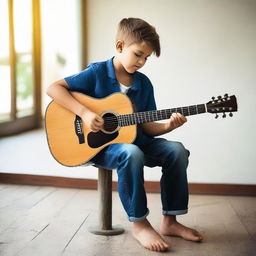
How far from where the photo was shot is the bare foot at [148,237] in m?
1.74

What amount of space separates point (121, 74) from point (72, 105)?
0.90 ft

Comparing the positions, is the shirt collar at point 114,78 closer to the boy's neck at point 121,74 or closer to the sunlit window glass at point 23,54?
the boy's neck at point 121,74

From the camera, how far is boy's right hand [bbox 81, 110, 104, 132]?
71.7 inches

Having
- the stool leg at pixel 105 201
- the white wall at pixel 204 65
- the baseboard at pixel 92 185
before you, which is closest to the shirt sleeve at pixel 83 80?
the stool leg at pixel 105 201

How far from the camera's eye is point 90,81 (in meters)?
1.95

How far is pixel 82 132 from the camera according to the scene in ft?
6.21

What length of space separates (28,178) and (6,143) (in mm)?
319

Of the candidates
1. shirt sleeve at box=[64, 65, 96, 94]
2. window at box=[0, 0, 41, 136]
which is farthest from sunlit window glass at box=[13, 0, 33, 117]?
shirt sleeve at box=[64, 65, 96, 94]

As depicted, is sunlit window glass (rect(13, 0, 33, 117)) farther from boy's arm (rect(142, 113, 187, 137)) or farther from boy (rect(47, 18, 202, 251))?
boy's arm (rect(142, 113, 187, 137))

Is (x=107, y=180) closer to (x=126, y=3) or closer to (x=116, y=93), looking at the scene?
(x=116, y=93)

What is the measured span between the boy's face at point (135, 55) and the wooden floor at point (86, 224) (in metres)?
0.75

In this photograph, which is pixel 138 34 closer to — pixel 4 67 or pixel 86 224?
pixel 86 224

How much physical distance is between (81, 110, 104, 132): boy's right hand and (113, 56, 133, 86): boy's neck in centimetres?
23

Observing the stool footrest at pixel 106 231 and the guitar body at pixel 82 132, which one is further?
the stool footrest at pixel 106 231
